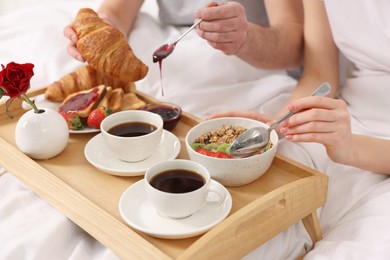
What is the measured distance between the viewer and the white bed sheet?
3.20 feet

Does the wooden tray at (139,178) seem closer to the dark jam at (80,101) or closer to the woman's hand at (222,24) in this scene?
the dark jam at (80,101)

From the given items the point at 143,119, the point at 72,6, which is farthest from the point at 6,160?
the point at 72,6

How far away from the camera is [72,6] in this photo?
6.72 feet

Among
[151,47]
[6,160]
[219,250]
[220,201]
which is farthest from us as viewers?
[151,47]

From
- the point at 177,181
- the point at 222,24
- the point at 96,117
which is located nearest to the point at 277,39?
the point at 222,24

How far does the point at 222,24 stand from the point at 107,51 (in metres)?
0.32

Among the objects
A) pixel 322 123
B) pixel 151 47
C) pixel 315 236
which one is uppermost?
pixel 322 123

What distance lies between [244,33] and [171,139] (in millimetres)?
347

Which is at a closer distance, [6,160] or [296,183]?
[296,183]

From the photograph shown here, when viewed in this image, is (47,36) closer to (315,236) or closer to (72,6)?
(72,6)

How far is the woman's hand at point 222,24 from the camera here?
48.8 inches

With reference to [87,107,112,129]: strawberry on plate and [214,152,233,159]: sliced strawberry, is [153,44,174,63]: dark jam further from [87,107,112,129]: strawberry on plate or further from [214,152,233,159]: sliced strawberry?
[214,152,233,159]: sliced strawberry

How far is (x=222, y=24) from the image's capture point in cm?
127

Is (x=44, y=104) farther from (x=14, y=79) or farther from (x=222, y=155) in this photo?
(x=222, y=155)
